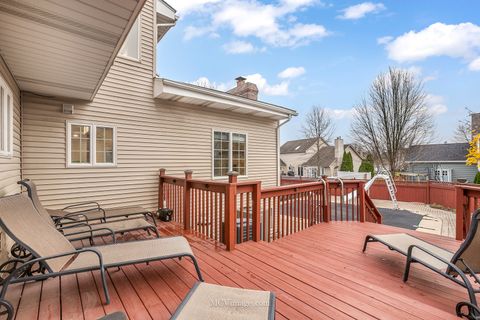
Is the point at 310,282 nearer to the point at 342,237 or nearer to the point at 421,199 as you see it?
the point at 342,237

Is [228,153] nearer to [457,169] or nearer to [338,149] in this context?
[338,149]

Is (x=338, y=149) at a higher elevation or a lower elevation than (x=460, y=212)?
higher

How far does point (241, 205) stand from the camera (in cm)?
400

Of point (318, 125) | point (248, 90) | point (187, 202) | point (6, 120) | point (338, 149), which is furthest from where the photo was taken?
point (338, 149)

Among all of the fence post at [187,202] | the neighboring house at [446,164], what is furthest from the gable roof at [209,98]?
the neighboring house at [446,164]


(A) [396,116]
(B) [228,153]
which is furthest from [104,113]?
(A) [396,116]

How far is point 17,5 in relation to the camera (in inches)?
83.7

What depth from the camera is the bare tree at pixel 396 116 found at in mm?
14203

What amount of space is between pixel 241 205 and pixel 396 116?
47.0ft

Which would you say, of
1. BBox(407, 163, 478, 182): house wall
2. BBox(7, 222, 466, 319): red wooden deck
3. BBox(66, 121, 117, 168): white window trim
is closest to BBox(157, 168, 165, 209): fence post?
BBox(66, 121, 117, 168): white window trim

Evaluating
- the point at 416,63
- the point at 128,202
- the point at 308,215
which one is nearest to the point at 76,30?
the point at 128,202

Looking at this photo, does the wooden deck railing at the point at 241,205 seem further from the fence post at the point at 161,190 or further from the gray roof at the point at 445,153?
the gray roof at the point at 445,153

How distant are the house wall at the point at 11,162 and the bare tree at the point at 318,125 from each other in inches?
836

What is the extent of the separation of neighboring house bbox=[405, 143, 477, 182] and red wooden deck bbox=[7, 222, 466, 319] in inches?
849
